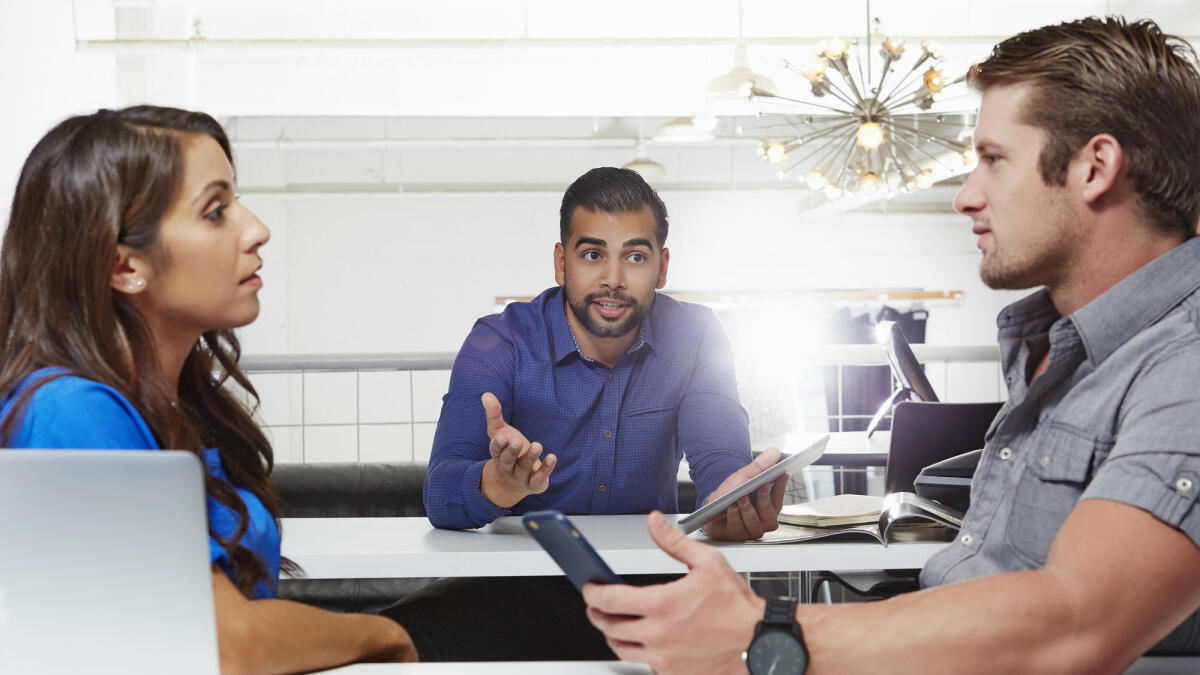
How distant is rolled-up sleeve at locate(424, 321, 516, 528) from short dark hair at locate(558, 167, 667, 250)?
0.31 m

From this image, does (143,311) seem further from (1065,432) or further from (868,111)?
(868,111)

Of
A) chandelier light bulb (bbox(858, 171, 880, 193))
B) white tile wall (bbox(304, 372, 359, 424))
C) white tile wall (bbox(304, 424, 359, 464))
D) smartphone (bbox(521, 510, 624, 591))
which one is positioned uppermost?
chandelier light bulb (bbox(858, 171, 880, 193))

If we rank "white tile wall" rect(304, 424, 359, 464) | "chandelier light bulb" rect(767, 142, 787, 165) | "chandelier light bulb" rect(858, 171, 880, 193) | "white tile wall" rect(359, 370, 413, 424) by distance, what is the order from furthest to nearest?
"white tile wall" rect(304, 424, 359, 464) → "white tile wall" rect(359, 370, 413, 424) → "chandelier light bulb" rect(858, 171, 880, 193) → "chandelier light bulb" rect(767, 142, 787, 165)

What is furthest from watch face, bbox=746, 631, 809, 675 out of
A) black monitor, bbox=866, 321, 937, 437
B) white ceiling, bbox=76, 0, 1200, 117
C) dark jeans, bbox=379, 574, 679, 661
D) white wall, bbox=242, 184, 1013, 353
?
white wall, bbox=242, 184, 1013, 353

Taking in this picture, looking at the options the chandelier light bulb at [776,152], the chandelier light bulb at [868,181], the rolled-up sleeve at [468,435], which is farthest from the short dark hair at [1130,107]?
the chandelier light bulb at [868,181]

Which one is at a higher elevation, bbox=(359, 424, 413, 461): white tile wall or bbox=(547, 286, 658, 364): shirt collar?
bbox=(547, 286, 658, 364): shirt collar

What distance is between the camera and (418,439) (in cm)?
879

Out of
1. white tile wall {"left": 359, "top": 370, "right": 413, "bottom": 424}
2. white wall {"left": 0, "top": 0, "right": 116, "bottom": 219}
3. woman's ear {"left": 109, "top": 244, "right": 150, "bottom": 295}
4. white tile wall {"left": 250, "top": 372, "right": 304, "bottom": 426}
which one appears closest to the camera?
woman's ear {"left": 109, "top": 244, "right": 150, "bottom": 295}

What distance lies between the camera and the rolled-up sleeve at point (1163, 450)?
823 millimetres

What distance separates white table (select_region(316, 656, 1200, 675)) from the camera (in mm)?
901

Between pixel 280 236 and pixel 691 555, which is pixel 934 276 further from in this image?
pixel 691 555

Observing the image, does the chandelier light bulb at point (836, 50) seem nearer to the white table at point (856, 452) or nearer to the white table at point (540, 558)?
the white table at point (856, 452)

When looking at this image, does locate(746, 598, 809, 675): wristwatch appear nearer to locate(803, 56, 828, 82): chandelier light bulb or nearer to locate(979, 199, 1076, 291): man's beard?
locate(979, 199, 1076, 291): man's beard

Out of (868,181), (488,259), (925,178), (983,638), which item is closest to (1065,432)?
(983,638)
